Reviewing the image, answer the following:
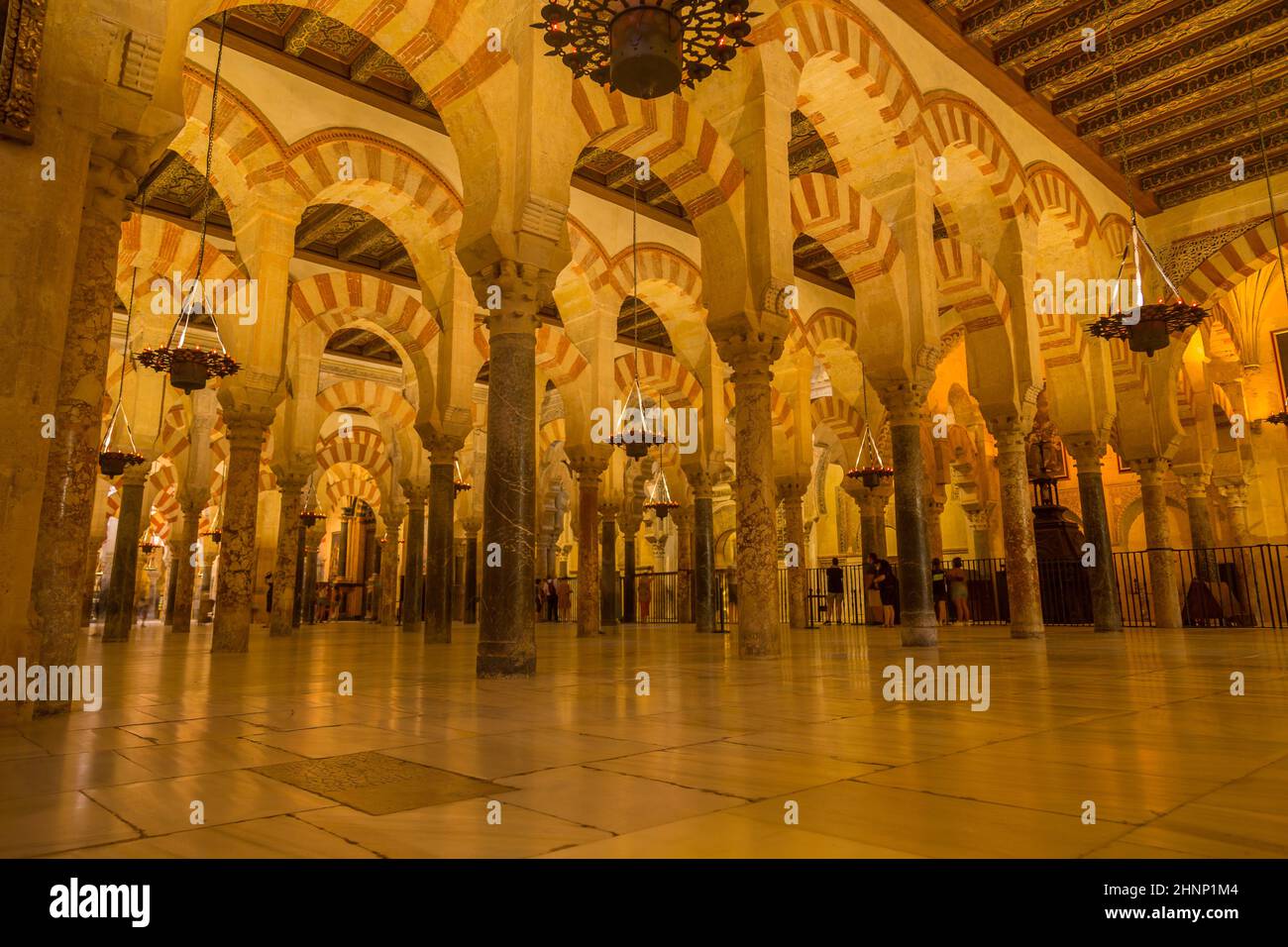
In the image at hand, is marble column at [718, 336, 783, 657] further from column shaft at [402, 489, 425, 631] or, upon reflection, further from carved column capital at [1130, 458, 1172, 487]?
carved column capital at [1130, 458, 1172, 487]

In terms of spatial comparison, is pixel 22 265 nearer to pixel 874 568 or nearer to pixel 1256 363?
pixel 874 568

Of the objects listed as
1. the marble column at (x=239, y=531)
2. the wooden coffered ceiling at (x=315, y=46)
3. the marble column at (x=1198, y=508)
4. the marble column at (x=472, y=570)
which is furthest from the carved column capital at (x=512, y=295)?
the marble column at (x=1198, y=508)

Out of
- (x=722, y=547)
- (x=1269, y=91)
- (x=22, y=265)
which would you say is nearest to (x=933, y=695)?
(x=22, y=265)

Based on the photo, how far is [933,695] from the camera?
328 cm

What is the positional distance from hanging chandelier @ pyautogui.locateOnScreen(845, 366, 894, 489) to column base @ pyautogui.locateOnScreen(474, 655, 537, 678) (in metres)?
7.01

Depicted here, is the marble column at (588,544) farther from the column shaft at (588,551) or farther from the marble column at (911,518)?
the marble column at (911,518)

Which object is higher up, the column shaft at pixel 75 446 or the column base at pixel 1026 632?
the column shaft at pixel 75 446

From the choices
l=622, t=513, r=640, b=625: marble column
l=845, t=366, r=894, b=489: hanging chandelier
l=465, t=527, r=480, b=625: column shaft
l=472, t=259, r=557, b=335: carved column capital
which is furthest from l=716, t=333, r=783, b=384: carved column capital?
l=465, t=527, r=480, b=625: column shaft

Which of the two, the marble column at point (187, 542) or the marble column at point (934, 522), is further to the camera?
the marble column at point (934, 522)

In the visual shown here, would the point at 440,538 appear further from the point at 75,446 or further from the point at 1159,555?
the point at 1159,555

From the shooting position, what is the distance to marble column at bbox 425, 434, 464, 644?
782 cm

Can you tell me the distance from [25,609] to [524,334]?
9.55 ft

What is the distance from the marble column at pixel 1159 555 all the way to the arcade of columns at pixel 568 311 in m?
0.06

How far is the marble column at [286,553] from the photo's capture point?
9.41 m
